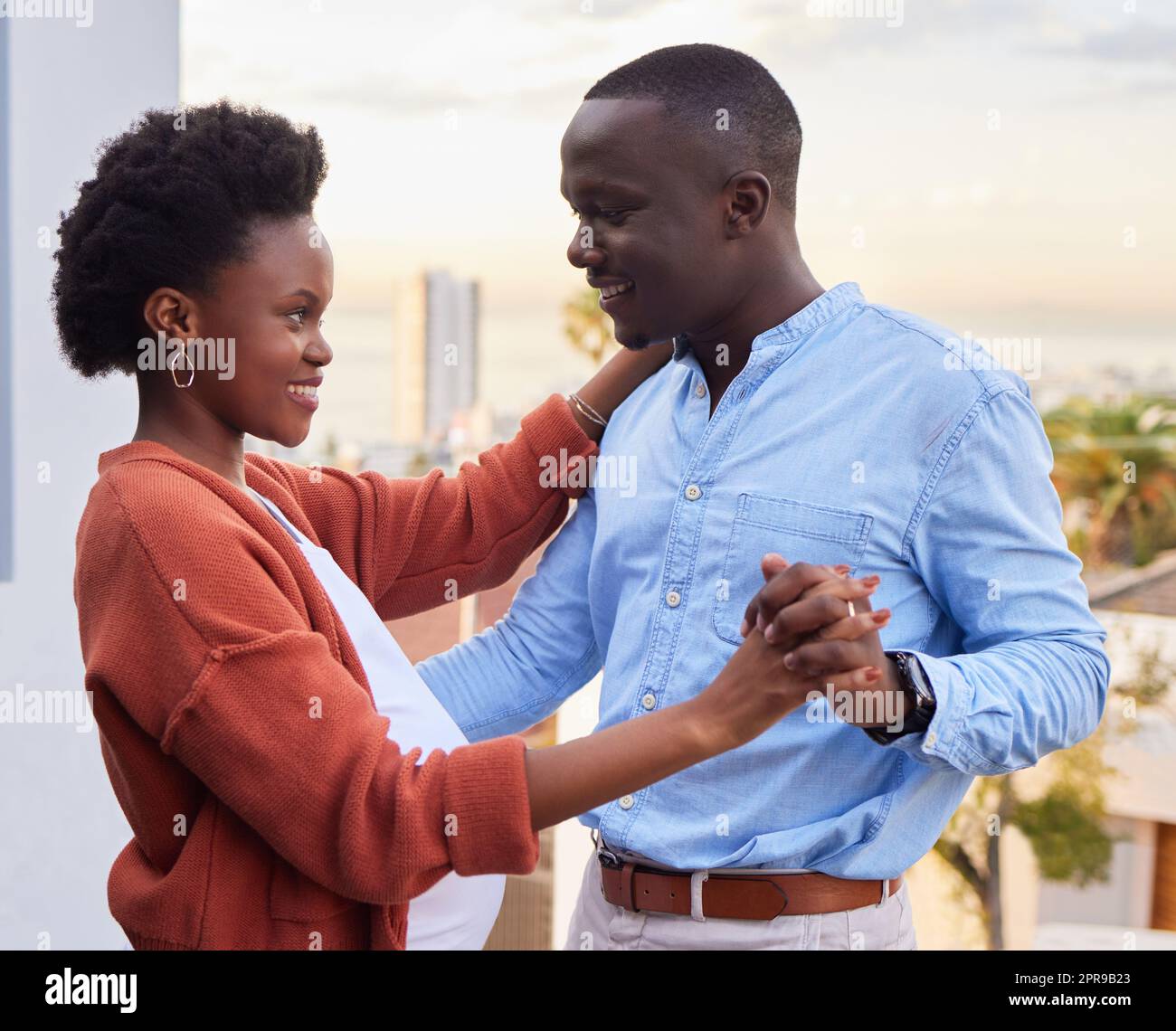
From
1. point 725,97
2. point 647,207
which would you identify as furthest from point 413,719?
point 725,97

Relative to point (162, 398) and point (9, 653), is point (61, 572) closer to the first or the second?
point (9, 653)

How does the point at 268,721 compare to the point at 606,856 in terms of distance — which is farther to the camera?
the point at 606,856

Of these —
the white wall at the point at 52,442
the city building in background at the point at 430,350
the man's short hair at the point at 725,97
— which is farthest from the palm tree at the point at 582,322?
the man's short hair at the point at 725,97

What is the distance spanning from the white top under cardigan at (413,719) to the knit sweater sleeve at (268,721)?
0.46 ft

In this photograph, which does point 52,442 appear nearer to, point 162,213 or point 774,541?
point 162,213

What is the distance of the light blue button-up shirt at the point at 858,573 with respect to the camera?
132 centimetres

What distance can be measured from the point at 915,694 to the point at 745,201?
24.0 inches

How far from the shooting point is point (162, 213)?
4.28 feet

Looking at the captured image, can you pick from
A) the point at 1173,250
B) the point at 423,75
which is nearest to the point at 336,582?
the point at 1173,250

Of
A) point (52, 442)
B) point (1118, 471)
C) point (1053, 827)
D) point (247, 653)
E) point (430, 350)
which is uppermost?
point (430, 350)

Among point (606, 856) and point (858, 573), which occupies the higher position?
point (858, 573)
